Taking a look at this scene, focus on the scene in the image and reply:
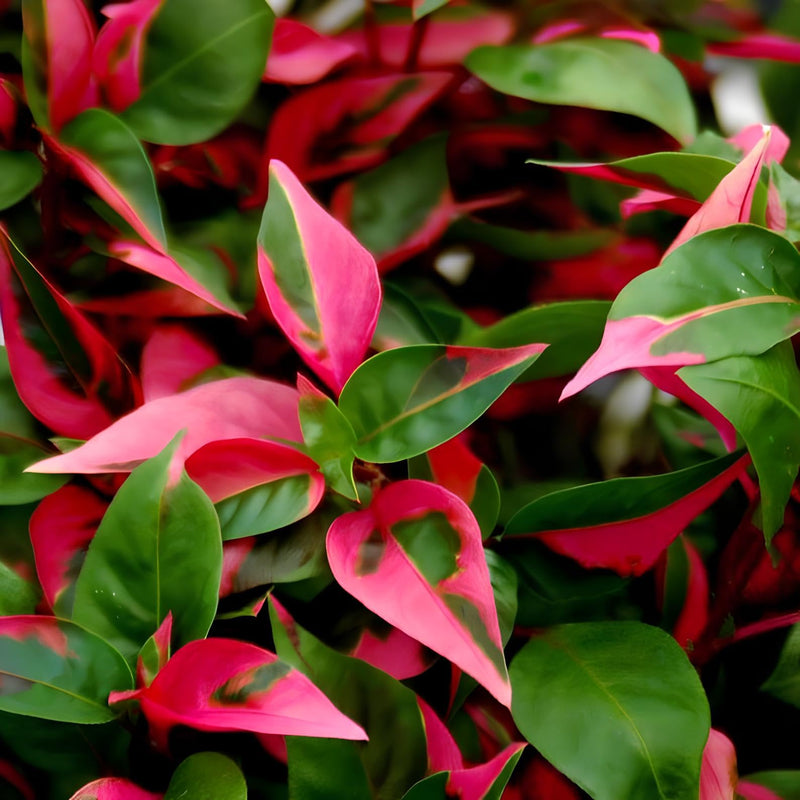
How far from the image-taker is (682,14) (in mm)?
580

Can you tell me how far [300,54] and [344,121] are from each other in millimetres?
42

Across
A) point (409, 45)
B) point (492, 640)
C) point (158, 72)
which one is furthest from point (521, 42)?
point (492, 640)

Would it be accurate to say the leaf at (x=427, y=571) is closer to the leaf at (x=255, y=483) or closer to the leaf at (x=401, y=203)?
the leaf at (x=255, y=483)

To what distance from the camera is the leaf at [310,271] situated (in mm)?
404

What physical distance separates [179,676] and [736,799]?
0.96 ft

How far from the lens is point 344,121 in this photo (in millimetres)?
517

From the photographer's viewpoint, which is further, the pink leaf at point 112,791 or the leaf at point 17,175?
the leaf at point 17,175

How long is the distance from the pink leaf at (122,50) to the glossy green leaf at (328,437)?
20 centimetres

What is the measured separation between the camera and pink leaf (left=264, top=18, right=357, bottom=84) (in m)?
0.50

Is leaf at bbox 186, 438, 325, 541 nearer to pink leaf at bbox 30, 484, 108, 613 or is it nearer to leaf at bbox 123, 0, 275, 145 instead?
pink leaf at bbox 30, 484, 108, 613

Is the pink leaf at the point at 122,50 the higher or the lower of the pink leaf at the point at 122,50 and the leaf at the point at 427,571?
the higher

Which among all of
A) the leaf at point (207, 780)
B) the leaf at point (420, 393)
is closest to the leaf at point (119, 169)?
the leaf at point (420, 393)

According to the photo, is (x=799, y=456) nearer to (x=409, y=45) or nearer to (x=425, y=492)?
(x=425, y=492)

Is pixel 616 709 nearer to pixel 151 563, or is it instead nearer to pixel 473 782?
pixel 473 782
